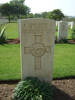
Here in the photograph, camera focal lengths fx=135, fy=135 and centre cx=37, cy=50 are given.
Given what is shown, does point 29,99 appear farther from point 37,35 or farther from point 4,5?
point 4,5

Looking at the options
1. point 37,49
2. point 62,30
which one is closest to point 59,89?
point 37,49

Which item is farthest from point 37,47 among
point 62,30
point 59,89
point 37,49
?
point 62,30

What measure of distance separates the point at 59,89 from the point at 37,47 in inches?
49.9

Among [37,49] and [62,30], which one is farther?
[62,30]

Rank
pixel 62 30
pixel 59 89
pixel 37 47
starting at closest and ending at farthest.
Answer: pixel 37 47
pixel 59 89
pixel 62 30

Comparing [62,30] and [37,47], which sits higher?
[62,30]

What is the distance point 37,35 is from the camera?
3014 mm

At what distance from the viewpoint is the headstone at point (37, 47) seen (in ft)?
9.74

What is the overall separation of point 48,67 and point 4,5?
67203 millimetres

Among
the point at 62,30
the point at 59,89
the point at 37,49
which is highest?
the point at 62,30

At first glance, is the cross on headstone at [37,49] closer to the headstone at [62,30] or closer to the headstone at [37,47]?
the headstone at [37,47]

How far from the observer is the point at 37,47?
311 cm

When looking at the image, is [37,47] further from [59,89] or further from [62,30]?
[62,30]

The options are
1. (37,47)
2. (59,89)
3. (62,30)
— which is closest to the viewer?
(37,47)
